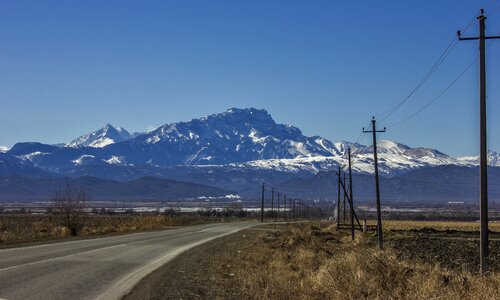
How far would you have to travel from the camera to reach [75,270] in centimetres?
1736

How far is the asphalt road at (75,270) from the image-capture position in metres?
13.4

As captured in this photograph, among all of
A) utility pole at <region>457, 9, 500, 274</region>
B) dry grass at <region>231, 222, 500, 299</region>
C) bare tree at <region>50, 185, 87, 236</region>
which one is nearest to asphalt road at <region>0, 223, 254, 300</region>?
dry grass at <region>231, 222, 500, 299</region>

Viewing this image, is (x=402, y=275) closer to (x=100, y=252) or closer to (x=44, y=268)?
(x=44, y=268)

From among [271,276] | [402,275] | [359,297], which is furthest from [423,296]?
[271,276]

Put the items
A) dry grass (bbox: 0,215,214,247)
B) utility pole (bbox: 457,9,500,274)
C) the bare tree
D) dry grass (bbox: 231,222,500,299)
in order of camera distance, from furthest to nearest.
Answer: the bare tree
dry grass (bbox: 0,215,214,247)
utility pole (bbox: 457,9,500,274)
dry grass (bbox: 231,222,500,299)

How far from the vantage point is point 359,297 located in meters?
11.6

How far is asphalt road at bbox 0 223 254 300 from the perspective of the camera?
13.4 m

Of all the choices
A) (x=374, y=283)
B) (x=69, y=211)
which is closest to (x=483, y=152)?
(x=374, y=283)

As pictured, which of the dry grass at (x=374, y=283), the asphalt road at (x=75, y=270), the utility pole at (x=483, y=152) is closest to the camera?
the dry grass at (x=374, y=283)

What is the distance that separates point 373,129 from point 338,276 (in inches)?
1079

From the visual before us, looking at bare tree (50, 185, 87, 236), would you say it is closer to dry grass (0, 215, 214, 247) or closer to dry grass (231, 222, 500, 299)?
dry grass (0, 215, 214, 247)

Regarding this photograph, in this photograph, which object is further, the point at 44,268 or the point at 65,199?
the point at 65,199

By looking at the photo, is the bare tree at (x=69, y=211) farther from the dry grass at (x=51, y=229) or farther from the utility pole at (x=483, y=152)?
the utility pole at (x=483, y=152)

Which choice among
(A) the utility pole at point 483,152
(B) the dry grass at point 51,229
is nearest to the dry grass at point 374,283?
(A) the utility pole at point 483,152
